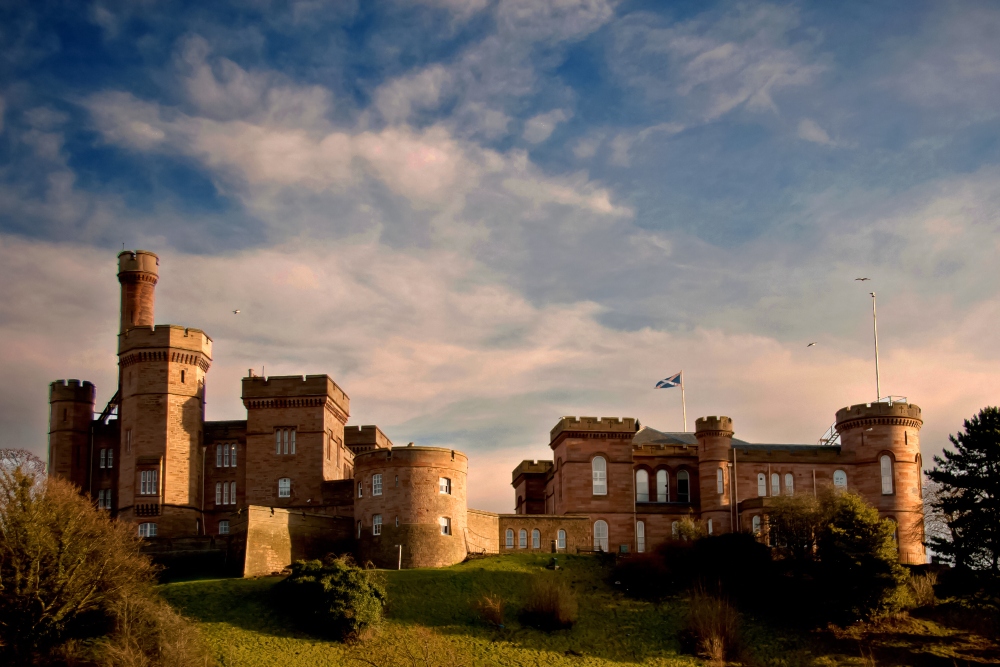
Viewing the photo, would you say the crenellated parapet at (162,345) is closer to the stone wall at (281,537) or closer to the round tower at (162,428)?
the round tower at (162,428)

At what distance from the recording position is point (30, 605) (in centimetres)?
4916

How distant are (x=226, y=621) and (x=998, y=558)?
113 feet

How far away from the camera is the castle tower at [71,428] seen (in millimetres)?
71144

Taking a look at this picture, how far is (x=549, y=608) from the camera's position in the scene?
55.3 m

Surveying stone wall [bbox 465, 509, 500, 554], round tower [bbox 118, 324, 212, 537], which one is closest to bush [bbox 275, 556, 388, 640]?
stone wall [bbox 465, 509, 500, 554]

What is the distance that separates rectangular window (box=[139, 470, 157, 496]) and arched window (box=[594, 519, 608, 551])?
2528cm

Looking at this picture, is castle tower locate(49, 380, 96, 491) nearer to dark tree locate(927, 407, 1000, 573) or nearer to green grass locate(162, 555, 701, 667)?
green grass locate(162, 555, 701, 667)

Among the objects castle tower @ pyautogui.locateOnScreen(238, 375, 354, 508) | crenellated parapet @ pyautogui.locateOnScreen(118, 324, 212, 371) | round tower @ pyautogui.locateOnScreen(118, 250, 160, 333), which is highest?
round tower @ pyautogui.locateOnScreen(118, 250, 160, 333)

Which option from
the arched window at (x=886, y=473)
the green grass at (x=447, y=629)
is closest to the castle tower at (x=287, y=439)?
the green grass at (x=447, y=629)

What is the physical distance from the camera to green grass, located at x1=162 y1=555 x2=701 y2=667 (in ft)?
168

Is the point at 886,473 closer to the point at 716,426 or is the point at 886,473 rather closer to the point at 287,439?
the point at 716,426

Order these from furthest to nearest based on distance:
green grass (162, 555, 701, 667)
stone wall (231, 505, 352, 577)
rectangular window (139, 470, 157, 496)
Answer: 1. rectangular window (139, 470, 157, 496)
2. stone wall (231, 505, 352, 577)
3. green grass (162, 555, 701, 667)

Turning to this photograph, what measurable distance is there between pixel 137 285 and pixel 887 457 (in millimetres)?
46633

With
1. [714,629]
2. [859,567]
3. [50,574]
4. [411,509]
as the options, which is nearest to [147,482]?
[411,509]
